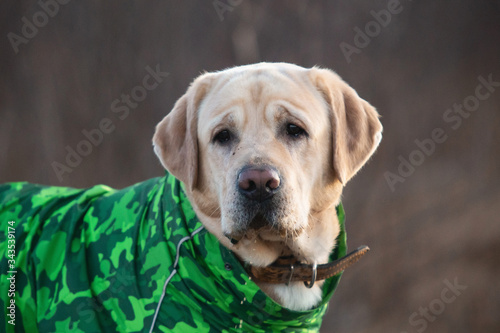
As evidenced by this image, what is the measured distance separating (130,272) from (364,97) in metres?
3.68

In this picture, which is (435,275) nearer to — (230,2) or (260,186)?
(230,2)

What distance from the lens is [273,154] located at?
2.80m

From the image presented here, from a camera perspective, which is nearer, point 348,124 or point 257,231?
point 257,231

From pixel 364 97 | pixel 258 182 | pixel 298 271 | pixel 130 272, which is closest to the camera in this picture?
pixel 258 182

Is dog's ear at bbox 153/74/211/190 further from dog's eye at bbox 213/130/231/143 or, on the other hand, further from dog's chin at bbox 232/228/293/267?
dog's chin at bbox 232/228/293/267

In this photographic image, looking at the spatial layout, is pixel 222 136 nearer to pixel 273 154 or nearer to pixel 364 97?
pixel 273 154

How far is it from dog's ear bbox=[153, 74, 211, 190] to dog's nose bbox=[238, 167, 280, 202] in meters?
0.42

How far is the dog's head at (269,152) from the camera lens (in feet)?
9.02

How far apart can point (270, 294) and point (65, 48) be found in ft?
13.1

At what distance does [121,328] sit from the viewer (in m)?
2.85

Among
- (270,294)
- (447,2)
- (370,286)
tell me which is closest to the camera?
(270,294)

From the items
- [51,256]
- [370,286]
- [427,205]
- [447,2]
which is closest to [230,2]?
[447,2]

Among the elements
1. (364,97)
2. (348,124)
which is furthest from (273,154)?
(364,97)

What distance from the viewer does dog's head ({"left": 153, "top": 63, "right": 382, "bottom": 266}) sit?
9.02 feet
